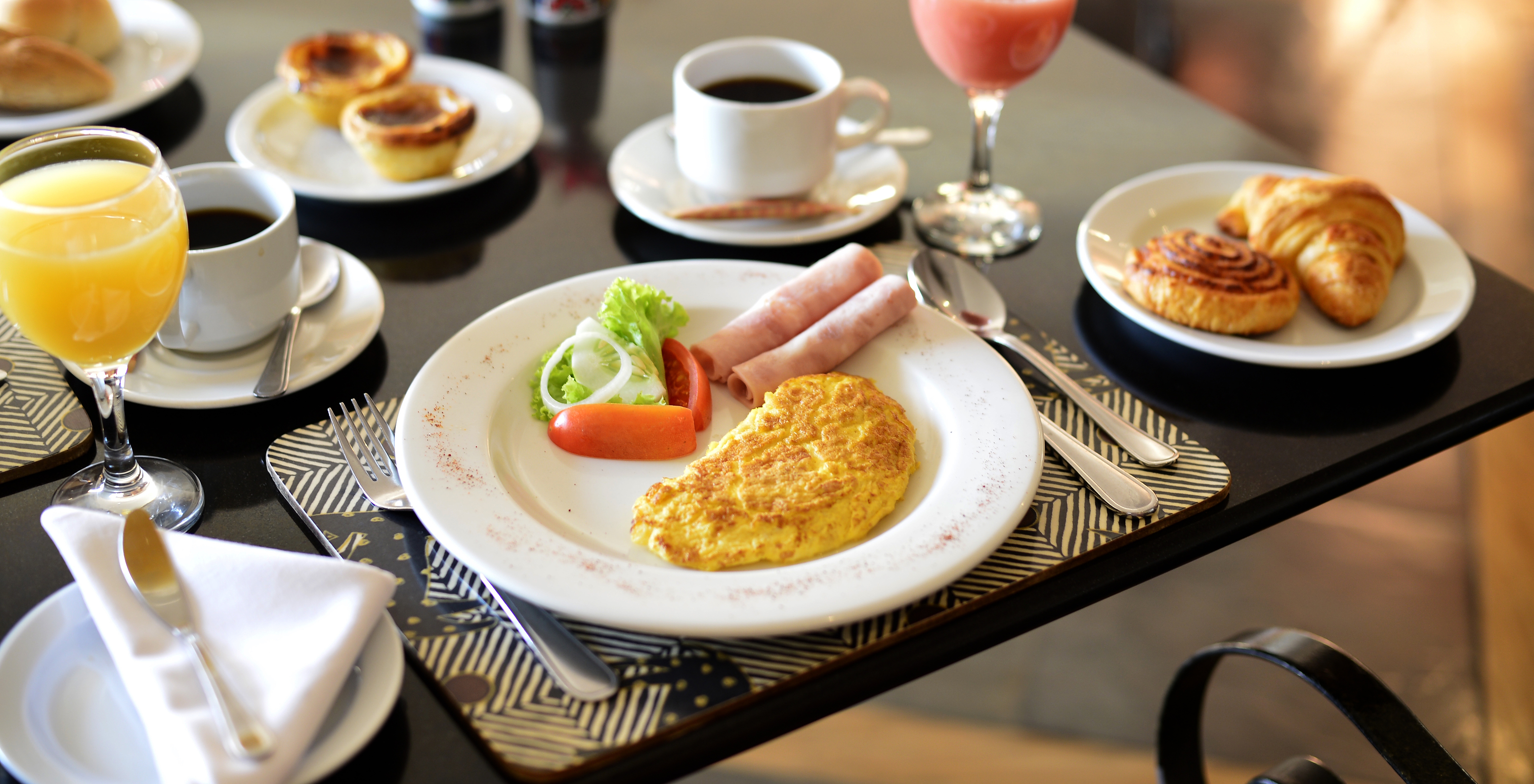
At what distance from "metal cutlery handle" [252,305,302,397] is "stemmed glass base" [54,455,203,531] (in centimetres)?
13

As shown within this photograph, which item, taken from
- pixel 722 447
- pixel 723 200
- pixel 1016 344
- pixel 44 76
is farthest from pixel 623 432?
pixel 44 76

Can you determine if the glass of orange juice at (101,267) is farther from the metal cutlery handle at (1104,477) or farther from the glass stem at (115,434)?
the metal cutlery handle at (1104,477)

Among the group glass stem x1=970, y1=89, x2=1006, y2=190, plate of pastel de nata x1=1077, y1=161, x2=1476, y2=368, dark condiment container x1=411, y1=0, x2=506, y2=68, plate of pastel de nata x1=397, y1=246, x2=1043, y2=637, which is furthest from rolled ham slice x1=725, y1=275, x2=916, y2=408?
dark condiment container x1=411, y1=0, x2=506, y2=68

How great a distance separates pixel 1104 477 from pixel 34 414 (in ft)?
4.25

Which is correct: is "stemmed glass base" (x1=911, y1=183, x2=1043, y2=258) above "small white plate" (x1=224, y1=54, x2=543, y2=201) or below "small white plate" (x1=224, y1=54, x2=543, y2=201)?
above

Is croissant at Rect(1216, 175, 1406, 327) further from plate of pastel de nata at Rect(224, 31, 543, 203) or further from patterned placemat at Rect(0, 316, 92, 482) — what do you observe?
patterned placemat at Rect(0, 316, 92, 482)

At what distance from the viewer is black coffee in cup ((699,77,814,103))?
1.78 m

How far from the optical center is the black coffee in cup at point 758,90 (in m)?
1.78

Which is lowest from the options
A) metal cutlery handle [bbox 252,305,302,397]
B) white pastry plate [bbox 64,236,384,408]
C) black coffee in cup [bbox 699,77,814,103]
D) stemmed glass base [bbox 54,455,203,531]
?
Answer: stemmed glass base [bbox 54,455,203,531]

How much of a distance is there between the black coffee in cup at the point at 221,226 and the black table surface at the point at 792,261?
213mm

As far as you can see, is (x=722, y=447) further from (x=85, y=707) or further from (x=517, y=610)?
(x=85, y=707)

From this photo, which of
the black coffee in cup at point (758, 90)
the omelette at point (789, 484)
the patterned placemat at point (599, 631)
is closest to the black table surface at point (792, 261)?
the patterned placemat at point (599, 631)

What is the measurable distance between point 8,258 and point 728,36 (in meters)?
1.69

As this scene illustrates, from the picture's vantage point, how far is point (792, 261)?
5.58 ft
